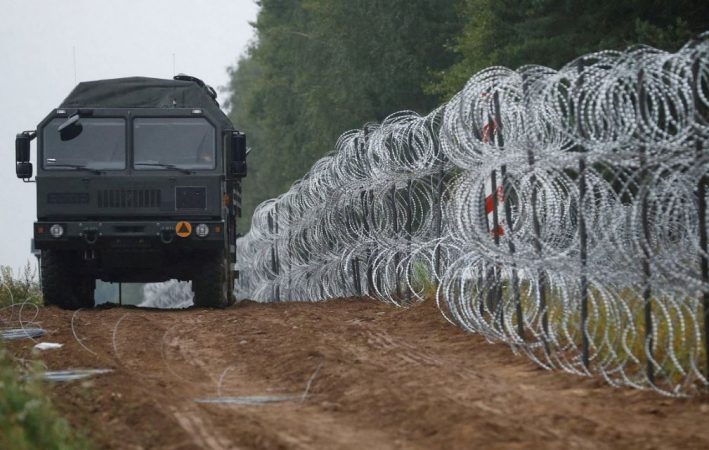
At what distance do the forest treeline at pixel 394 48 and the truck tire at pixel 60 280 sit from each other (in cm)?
1208

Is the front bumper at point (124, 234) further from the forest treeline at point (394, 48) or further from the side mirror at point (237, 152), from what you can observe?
the forest treeline at point (394, 48)

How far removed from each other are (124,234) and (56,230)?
37.5 inches

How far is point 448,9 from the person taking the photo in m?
46.8

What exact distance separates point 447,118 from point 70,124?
728cm

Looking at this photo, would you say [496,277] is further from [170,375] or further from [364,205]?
[364,205]

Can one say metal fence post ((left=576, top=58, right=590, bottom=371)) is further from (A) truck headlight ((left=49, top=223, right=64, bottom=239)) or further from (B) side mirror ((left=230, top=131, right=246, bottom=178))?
(A) truck headlight ((left=49, top=223, right=64, bottom=239))

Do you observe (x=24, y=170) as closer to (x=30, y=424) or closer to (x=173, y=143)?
(x=173, y=143)

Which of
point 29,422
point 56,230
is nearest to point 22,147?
point 56,230

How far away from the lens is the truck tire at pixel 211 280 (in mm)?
19781

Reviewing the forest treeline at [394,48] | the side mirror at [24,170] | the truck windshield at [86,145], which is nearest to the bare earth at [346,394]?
the side mirror at [24,170]

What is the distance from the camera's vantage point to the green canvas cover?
19578 mm

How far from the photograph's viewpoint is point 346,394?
9.93 m

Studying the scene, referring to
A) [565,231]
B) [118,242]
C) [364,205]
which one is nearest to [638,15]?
[364,205]

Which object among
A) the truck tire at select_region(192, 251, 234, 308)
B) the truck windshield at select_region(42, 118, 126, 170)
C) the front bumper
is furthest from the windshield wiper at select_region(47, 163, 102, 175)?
the truck tire at select_region(192, 251, 234, 308)
